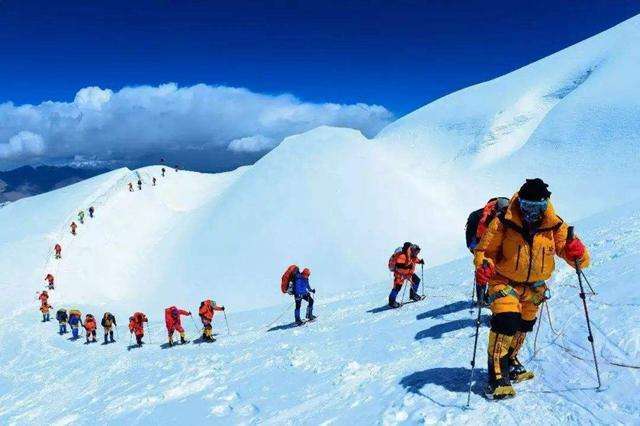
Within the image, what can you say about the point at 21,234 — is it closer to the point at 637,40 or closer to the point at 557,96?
the point at 557,96

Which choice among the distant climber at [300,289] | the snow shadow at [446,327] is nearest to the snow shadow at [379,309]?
the distant climber at [300,289]

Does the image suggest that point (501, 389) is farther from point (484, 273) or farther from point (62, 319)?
point (62, 319)

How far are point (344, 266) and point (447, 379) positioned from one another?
23705mm

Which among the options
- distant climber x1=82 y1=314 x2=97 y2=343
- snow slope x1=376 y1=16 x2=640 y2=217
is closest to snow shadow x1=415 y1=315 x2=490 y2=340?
distant climber x1=82 y1=314 x2=97 y2=343

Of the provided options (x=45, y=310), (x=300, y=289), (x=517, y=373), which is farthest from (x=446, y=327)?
(x=45, y=310)

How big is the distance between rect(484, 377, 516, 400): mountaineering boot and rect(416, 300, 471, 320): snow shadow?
205 inches

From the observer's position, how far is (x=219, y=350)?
44.8 feet

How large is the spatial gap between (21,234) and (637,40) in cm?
6067

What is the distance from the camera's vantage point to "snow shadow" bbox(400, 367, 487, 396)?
20.6ft

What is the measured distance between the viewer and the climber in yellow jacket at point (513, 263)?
543 centimetres

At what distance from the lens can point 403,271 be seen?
45.6 feet

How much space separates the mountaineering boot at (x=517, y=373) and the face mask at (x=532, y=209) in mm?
1953

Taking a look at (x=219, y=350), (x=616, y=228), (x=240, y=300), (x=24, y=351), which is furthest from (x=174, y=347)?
(x=616, y=228)

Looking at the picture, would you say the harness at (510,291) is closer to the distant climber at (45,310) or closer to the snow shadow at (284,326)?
the snow shadow at (284,326)
